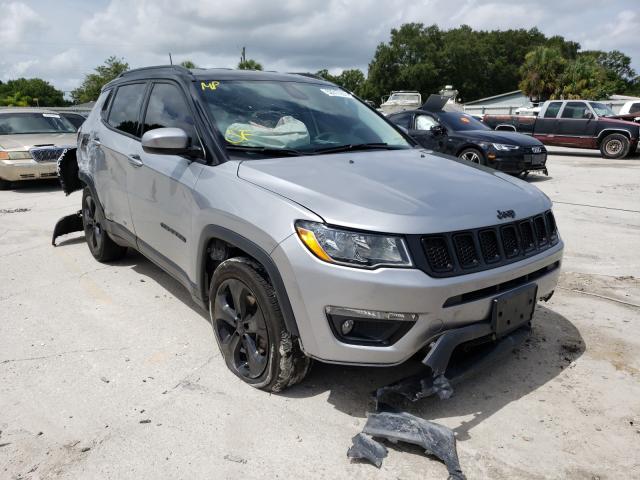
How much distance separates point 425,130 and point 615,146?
318 inches

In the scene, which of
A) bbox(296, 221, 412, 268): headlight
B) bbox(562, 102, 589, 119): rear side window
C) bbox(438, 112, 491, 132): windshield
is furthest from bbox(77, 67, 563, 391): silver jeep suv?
bbox(562, 102, 589, 119): rear side window

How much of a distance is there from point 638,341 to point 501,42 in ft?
301

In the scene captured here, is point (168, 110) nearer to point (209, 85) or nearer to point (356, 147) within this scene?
point (209, 85)

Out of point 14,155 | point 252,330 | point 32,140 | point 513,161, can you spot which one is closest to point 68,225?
point 252,330

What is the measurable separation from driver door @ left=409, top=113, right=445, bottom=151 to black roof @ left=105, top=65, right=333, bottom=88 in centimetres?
701

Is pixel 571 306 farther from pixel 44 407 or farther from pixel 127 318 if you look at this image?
pixel 44 407

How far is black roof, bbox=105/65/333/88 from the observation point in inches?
151

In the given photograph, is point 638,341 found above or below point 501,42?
below

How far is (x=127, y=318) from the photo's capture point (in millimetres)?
4207

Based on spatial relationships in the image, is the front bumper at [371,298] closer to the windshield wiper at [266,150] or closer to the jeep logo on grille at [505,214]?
the jeep logo on grille at [505,214]

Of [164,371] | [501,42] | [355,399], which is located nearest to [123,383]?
[164,371]

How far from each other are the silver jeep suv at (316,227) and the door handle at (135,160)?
0.02 metres

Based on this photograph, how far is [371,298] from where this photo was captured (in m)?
2.47

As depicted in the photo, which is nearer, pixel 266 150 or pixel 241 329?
pixel 241 329
